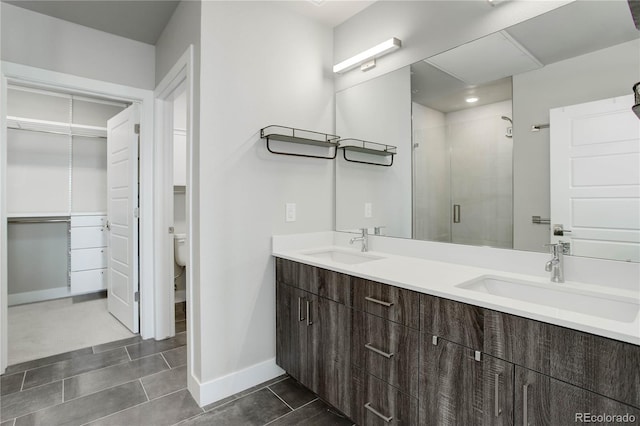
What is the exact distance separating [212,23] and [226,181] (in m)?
0.95

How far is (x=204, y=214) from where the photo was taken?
1.90 meters

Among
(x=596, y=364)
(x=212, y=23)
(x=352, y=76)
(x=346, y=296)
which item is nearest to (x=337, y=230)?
(x=346, y=296)

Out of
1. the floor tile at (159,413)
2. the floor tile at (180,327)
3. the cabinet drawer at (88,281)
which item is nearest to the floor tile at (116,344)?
the floor tile at (180,327)

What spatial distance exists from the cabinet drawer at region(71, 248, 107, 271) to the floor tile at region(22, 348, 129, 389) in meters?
1.77

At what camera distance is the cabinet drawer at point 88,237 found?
3820 mm

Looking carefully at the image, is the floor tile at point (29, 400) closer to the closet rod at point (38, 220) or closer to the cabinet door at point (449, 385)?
the cabinet door at point (449, 385)

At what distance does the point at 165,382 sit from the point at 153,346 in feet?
2.10

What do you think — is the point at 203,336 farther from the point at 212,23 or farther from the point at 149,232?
the point at 212,23

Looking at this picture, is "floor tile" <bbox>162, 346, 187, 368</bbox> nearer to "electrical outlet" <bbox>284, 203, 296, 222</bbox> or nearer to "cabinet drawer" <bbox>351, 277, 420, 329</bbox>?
"electrical outlet" <bbox>284, 203, 296, 222</bbox>

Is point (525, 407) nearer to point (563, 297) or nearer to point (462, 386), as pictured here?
point (462, 386)

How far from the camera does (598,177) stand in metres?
1.33

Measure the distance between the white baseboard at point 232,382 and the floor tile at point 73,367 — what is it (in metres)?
0.88

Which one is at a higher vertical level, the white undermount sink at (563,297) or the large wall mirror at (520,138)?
the large wall mirror at (520,138)

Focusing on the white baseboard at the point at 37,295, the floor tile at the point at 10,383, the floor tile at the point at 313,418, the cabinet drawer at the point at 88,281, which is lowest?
the floor tile at the point at 313,418
